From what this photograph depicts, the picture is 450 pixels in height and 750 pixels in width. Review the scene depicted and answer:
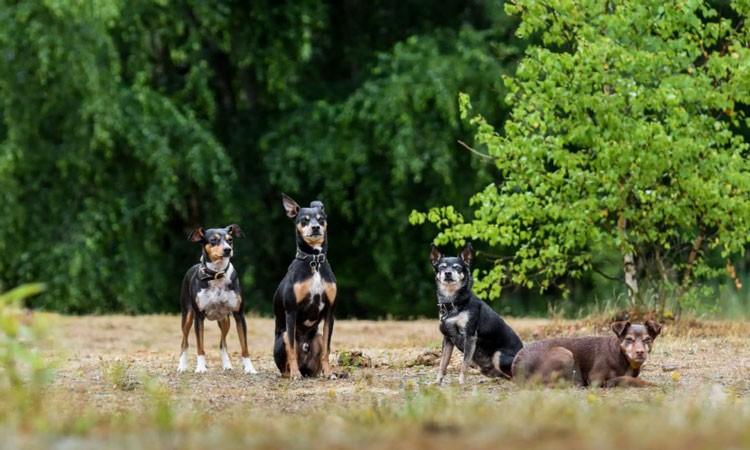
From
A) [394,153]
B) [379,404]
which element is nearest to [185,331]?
[379,404]

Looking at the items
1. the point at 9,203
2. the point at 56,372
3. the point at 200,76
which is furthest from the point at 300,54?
the point at 56,372

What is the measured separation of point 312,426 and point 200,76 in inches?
790

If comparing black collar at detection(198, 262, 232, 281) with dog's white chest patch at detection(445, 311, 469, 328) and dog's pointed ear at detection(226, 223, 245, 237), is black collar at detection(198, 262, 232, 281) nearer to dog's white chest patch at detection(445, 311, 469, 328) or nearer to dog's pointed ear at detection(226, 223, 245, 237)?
dog's pointed ear at detection(226, 223, 245, 237)

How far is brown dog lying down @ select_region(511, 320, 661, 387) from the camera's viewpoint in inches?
393

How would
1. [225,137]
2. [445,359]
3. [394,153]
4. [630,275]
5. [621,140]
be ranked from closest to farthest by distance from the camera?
[445,359] < [621,140] < [630,275] < [394,153] < [225,137]

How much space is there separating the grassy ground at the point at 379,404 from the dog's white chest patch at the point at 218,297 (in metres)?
0.66

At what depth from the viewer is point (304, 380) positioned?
36.6ft

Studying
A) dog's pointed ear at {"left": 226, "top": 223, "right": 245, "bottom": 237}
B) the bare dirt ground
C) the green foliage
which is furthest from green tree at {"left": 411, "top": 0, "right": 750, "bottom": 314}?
the green foliage

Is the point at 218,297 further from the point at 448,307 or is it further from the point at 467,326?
the point at 467,326

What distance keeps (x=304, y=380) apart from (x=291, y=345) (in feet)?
1.14

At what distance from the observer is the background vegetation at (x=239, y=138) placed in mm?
23094

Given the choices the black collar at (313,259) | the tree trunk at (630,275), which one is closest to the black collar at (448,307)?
the black collar at (313,259)

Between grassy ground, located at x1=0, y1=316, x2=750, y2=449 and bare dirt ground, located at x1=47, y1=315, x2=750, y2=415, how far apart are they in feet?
0.07

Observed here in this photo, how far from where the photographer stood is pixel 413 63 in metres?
24.7
